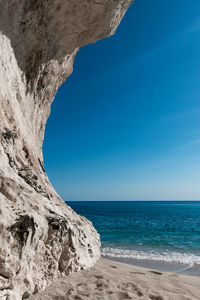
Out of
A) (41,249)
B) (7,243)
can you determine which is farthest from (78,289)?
(7,243)

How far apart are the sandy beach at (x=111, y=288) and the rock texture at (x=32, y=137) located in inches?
8.8

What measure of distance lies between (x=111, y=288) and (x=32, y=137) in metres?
5.47

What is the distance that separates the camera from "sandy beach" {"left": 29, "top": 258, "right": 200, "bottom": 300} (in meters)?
3.49

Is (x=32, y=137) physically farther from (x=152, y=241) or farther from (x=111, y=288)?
(x=152, y=241)

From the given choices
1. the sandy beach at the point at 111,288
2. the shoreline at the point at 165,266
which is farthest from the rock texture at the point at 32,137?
the shoreline at the point at 165,266

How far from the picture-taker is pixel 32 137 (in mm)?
7402

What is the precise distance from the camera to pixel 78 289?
368cm

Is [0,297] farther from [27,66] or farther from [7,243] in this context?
[27,66]

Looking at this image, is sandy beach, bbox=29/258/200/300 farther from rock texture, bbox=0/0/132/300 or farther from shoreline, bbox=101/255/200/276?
shoreline, bbox=101/255/200/276

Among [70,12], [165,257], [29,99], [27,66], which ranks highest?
[70,12]

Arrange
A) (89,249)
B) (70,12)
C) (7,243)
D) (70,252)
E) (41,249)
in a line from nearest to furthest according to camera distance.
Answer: (7,243) → (41,249) → (70,252) → (89,249) → (70,12)

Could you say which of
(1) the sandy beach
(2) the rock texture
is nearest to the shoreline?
(1) the sandy beach

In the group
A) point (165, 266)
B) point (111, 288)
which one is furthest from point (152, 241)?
point (111, 288)

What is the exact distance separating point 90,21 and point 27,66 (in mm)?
3441
